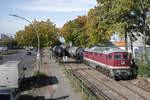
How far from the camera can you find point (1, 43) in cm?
12450

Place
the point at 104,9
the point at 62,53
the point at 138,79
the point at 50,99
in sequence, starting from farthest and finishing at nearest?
1. the point at 62,53
2. the point at 104,9
3. the point at 138,79
4. the point at 50,99

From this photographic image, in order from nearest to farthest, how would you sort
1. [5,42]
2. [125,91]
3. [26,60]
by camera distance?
[125,91]
[26,60]
[5,42]

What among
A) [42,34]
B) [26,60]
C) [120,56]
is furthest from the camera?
[26,60]

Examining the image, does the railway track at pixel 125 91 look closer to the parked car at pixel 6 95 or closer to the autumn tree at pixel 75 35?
the parked car at pixel 6 95

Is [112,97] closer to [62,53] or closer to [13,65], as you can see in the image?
[13,65]

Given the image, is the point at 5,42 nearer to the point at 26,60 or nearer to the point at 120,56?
the point at 26,60

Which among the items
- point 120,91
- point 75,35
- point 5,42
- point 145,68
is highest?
point 75,35

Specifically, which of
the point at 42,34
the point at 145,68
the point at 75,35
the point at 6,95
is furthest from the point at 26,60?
the point at 6,95

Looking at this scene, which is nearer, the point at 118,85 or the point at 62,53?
the point at 118,85

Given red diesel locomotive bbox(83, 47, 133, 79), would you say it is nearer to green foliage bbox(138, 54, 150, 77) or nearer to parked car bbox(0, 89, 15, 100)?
green foliage bbox(138, 54, 150, 77)

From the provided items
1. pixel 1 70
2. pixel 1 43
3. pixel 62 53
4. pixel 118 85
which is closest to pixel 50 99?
pixel 1 70

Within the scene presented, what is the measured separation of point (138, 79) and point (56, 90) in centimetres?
895

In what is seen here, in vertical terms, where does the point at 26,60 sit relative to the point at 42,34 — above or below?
below

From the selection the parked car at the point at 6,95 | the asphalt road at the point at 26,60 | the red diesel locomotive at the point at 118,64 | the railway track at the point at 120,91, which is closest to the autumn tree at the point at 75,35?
the asphalt road at the point at 26,60
